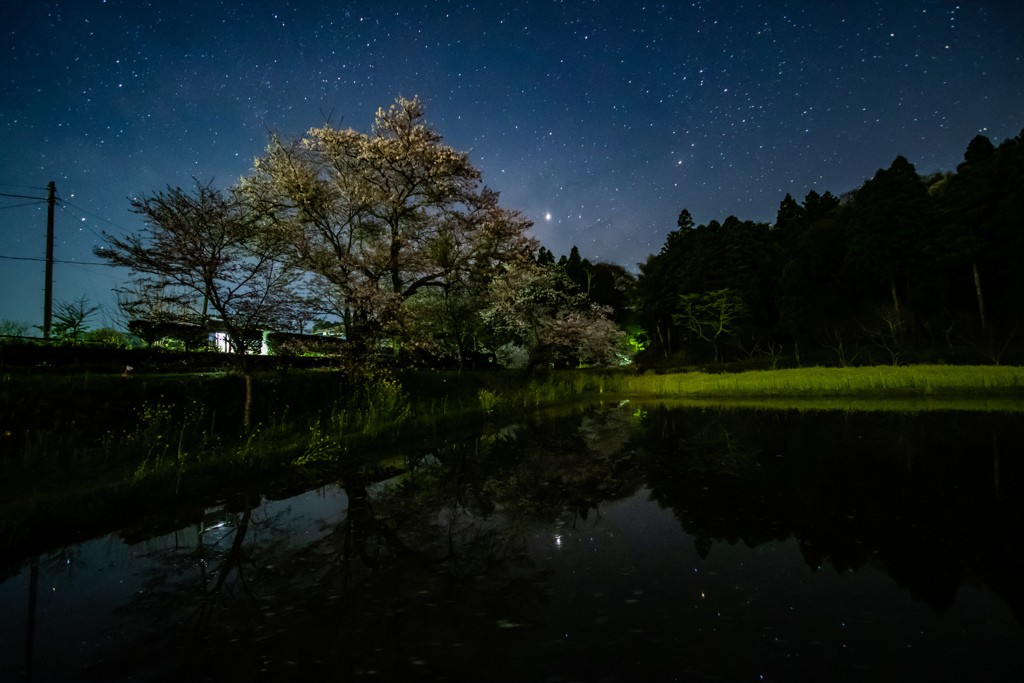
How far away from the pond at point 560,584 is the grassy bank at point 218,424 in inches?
32.8

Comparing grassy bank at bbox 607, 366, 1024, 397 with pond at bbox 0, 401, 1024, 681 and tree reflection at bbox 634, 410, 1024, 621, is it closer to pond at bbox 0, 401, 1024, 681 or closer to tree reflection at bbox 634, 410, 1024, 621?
tree reflection at bbox 634, 410, 1024, 621

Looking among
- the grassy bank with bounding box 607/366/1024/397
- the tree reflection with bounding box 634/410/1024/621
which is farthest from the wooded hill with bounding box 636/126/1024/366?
the tree reflection with bounding box 634/410/1024/621

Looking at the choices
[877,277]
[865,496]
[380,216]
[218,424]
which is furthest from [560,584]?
[877,277]

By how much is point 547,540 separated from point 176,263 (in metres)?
8.13

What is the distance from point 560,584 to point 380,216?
16.0 meters

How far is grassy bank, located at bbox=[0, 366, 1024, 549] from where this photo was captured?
5977 millimetres

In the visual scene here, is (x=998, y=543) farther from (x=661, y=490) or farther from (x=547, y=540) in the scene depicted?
(x=547, y=540)

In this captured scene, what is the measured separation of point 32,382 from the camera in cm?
866

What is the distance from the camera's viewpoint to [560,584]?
3.73 metres

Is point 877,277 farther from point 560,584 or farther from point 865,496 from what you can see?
point 560,584

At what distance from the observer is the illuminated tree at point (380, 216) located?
13250 mm

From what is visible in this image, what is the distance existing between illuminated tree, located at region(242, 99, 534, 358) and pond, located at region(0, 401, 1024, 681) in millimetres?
7844

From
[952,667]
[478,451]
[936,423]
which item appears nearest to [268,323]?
[478,451]

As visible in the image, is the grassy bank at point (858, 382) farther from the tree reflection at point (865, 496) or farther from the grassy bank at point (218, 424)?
the tree reflection at point (865, 496)
